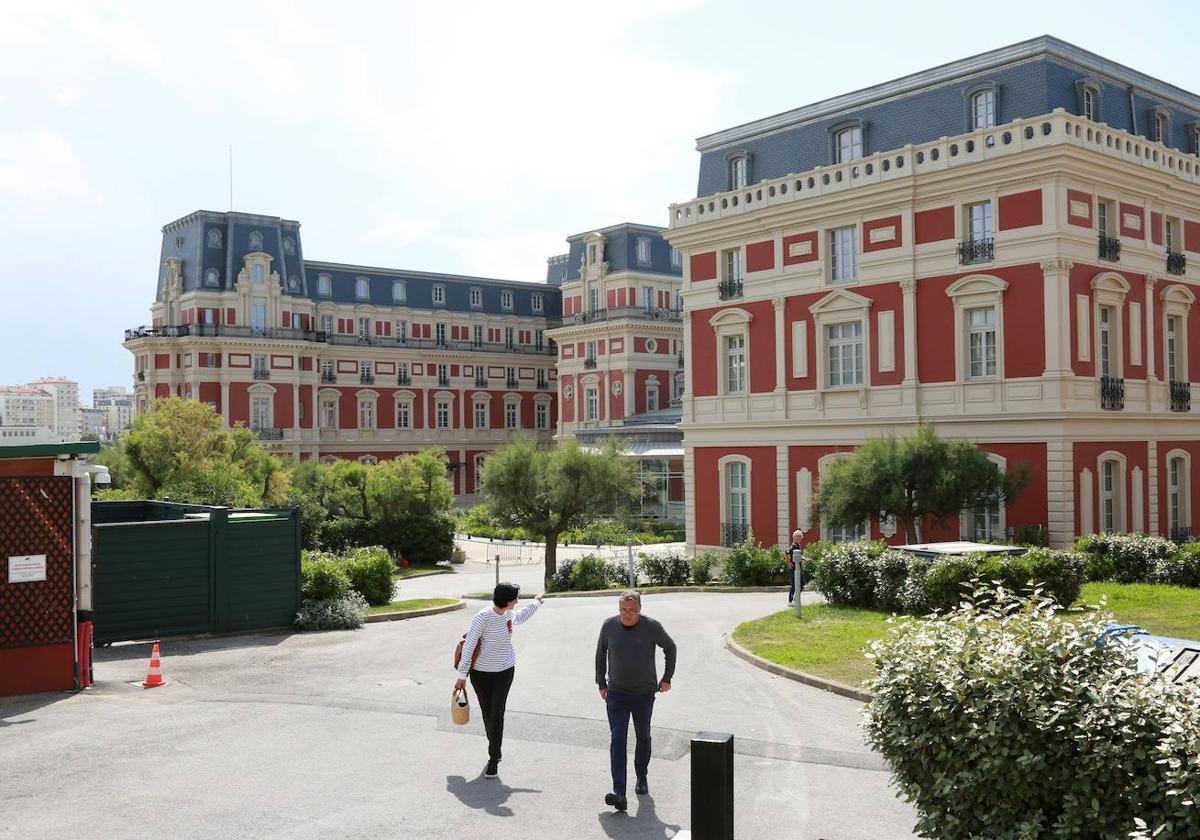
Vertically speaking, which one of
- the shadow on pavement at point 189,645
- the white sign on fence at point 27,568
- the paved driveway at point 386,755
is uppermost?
the white sign on fence at point 27,568

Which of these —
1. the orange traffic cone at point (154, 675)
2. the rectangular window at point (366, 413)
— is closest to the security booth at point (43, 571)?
the orange traffic cone at point (154, 675)

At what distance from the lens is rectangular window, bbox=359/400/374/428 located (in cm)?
7361

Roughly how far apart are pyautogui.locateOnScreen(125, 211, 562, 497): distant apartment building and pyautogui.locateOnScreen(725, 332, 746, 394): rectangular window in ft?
91.8

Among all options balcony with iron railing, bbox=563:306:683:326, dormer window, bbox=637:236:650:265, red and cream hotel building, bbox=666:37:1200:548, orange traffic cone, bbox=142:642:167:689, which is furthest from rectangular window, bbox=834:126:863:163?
dormer window, bbox=637:236:650:265

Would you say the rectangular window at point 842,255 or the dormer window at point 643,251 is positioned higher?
the dormer window at point 643,251

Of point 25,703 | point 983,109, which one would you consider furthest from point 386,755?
point 983,109

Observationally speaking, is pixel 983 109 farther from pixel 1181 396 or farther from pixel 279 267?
pixel 279 267

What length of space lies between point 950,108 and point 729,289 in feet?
27.2

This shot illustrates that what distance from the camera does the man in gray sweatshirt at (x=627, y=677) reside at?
9078 mm

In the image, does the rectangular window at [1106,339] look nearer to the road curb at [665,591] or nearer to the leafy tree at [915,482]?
the leafy tree at [915,482]

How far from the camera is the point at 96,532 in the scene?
16.8 metres

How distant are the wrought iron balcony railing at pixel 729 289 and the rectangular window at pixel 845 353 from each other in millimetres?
3443

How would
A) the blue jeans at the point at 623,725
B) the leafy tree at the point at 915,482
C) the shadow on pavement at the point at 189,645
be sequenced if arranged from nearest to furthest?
the blue jeans at the point at 623,725
the shadow on pavement at the point at 189,645
the leafy tree at the point at 915,482

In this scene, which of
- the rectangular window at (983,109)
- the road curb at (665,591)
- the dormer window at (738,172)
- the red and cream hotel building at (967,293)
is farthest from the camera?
the dormer window at (738,172)
